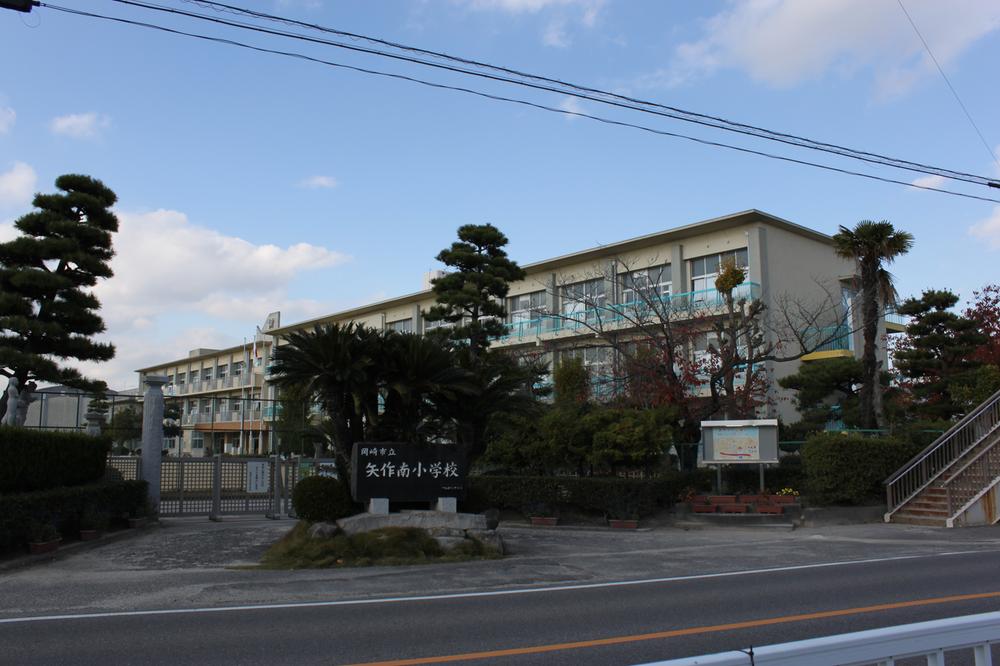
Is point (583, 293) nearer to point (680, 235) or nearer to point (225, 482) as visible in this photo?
point (680, 235)

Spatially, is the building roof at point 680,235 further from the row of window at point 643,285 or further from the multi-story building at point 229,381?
the multi-story building at point 229,381

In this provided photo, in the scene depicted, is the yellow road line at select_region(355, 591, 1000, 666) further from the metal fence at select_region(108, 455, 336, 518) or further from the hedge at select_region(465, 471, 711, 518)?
the metal fence at select_region(108, 455, 336, 518)

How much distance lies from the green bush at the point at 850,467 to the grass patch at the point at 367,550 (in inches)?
430

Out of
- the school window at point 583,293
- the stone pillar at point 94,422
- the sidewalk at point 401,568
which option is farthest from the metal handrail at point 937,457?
the stone pillar at point 94,422

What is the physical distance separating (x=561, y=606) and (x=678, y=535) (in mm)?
10453

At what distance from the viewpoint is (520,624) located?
8.11 meters

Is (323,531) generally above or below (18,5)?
below

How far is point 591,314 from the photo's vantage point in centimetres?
3888

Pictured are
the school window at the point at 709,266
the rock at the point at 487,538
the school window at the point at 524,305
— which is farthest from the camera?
the school window at the point at 524,305

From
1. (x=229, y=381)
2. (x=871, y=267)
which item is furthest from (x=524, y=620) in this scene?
(x=229, y=381)

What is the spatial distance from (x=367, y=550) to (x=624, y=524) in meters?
9.08

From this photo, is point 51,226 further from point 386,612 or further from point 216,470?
point 386,612

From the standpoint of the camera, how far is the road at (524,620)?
22.6ft

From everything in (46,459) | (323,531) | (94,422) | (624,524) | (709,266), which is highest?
(709,266)
